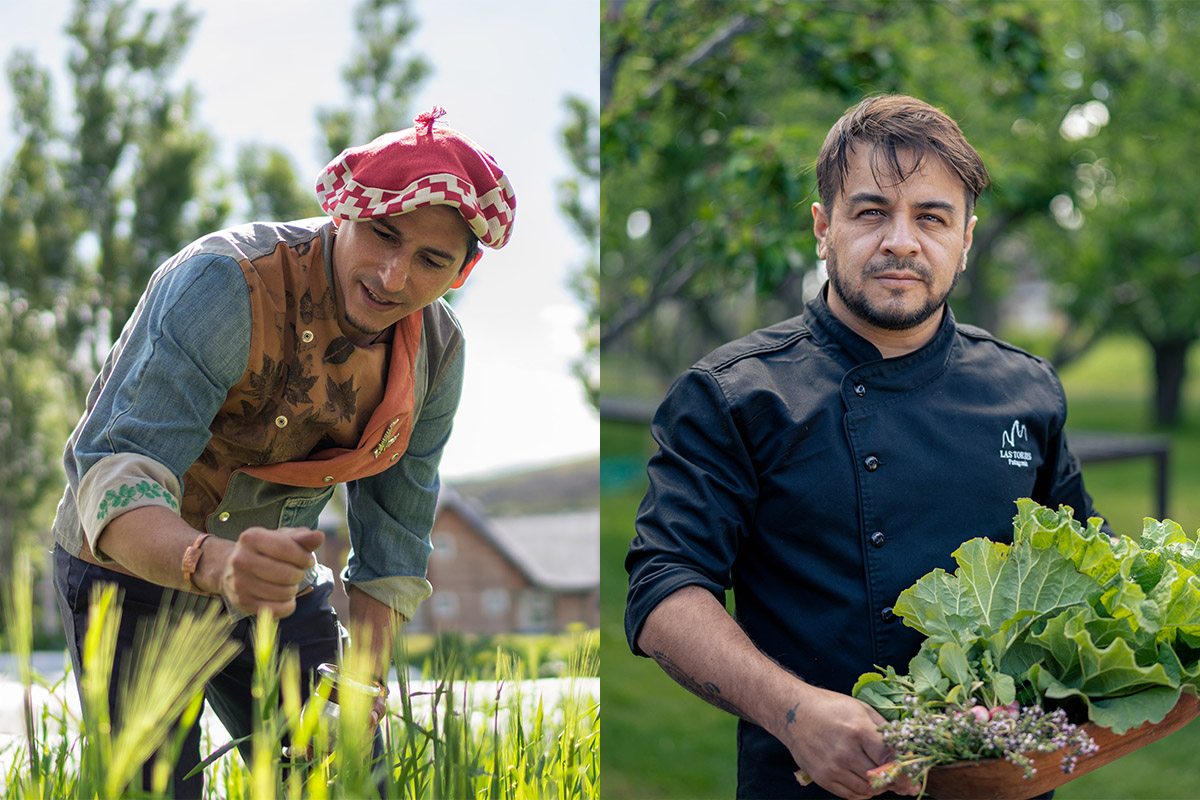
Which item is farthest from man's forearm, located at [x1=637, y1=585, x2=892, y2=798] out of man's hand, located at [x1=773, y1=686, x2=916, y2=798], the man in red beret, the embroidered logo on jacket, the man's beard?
the embroidered logo on jacket

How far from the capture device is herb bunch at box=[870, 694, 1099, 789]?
4.29ft

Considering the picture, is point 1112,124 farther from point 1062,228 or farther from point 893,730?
point 893,730

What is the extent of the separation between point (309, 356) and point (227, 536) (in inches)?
16.2

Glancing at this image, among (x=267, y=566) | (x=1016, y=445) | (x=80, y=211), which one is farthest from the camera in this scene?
(x=80, y=211)

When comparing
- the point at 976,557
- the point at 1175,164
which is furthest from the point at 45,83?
the point at 1175,164

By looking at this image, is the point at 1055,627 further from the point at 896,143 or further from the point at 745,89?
the point at 745,89

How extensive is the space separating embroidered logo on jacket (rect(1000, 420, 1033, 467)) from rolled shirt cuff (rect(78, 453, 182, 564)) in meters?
1.47

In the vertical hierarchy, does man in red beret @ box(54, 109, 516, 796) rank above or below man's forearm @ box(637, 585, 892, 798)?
above

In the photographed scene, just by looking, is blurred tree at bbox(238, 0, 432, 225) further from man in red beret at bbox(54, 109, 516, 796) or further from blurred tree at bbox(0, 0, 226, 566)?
man in red beret at bbox(54, 109, 516, 796)

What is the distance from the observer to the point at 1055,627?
1427 millimetres

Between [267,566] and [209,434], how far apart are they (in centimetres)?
50

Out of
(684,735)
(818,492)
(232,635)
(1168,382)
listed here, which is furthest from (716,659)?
(1168,382)

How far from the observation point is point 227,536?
1946mm

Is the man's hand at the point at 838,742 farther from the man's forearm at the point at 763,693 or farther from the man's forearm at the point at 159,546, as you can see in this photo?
the man's forearm at the point at 159,546
